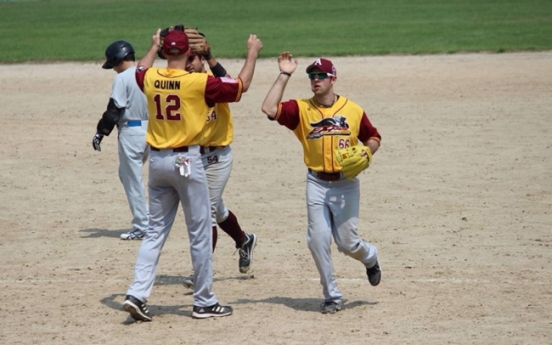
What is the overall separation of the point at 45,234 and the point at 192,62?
3.81m

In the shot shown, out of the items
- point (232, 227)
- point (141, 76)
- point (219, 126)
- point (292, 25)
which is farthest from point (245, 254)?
point (292, 25)

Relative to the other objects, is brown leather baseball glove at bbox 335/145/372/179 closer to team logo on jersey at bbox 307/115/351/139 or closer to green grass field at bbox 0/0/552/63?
team logo on jersey at bbox 307/115/351/139

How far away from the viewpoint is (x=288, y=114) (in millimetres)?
8617

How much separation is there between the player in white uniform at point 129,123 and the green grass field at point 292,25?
15098 mm

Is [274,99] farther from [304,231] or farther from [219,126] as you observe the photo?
[304,231]

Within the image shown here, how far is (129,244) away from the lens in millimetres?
11453

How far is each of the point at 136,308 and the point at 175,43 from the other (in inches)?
86.1

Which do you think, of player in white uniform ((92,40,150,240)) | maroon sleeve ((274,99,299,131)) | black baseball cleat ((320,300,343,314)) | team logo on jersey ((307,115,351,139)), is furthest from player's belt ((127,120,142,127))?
black baseball cleat ((320,300,343,314))

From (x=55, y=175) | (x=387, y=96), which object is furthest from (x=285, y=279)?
(x=387, y=96)

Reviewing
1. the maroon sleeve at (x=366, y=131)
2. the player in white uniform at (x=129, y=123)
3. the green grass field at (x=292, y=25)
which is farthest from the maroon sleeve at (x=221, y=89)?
the green grass field at (x=292, y=25)

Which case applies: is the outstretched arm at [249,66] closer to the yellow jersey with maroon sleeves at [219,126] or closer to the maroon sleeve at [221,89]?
the maroon sleeve at [221,89]

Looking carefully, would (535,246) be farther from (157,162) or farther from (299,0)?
(299,0)

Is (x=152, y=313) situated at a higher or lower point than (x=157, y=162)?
lower

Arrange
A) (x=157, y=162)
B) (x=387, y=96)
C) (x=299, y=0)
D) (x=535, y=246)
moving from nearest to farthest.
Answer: (x=157, y=162), (x=535, y=246), (x=387, y=96), (x=299, y=0)
